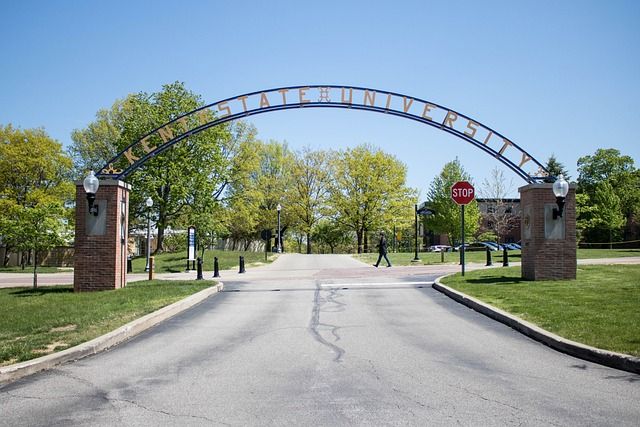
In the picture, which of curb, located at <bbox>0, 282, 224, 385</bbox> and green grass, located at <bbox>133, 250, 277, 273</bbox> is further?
green grass, located at <bbox>133, 250, 277, 273</bbox>

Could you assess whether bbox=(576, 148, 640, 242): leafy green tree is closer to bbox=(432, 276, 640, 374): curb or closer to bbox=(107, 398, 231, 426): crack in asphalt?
bbox=(432, 276, 640, 374): curb

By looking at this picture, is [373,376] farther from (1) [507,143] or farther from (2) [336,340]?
(1) [507,143]

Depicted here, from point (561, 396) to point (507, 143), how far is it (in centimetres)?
1425

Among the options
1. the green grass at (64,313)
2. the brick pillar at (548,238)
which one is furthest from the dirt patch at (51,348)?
the brick pillar at (548,238)

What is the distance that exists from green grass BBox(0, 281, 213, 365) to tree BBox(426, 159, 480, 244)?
50.7 metres

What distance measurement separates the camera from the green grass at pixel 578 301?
881 centimetres

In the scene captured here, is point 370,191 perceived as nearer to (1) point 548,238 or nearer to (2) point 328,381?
(1) point 548,238

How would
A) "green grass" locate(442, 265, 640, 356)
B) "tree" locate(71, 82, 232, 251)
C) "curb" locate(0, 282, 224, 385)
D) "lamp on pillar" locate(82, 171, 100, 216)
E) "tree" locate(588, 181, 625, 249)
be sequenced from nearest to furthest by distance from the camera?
"curb" locate(0, 282, 224, 385) → "green grass" locate(442, 265, 640, 356) → "lamp on pillar" locate(82, 171, 100, 216) → "tree" locate(71, 82, 232, 251) → "tree" locate(588, 181, 625, 249)

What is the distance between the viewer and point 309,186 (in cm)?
6906

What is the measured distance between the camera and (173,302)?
1398cm

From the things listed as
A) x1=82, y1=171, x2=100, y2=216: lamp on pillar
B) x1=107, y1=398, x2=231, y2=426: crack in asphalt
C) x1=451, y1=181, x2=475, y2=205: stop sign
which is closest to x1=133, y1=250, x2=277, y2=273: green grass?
x1=82, y1=171, x2=100, y2=216: lamp on pillar

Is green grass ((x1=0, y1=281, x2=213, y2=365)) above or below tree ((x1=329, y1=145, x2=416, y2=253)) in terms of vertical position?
below

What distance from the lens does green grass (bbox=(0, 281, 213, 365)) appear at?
8.76 metres

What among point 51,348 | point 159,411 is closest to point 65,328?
point 51,348
